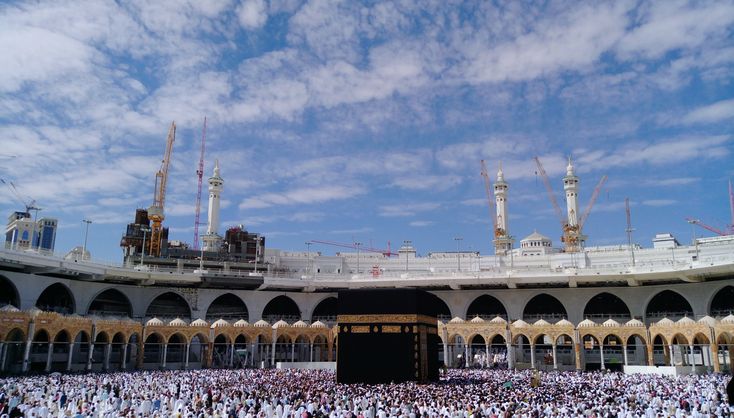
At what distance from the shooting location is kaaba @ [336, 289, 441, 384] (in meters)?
19.6

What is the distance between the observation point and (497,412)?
39.3 ft

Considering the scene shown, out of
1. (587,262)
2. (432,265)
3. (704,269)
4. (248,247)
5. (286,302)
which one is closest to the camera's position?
(704,269)

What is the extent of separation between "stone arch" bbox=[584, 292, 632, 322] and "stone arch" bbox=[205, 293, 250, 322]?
22.5 m

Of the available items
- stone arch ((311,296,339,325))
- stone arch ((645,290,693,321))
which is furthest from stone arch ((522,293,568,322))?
stone arch ((311,296,339,325))

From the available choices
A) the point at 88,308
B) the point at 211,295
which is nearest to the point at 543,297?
the point at 211,295

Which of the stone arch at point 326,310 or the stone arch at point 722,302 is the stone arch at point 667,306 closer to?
the stone arch at point 722,302

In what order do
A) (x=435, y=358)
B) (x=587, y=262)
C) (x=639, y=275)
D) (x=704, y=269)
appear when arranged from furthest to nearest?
(x=587, y=262) < (x=639, y=275) < (x=704, y=269) < (x=435, y=358)

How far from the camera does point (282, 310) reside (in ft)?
134

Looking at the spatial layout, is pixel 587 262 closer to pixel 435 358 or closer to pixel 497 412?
pixel 435 358

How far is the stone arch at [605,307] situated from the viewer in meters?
36.1

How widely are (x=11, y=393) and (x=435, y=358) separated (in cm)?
1364

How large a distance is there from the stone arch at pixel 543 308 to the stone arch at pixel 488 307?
1607 mm

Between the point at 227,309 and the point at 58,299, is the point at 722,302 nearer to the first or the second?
the point at 227,309

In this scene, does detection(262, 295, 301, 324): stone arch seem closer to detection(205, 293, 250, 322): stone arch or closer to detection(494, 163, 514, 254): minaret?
detection(205, 293, 250, 322): stone arch
